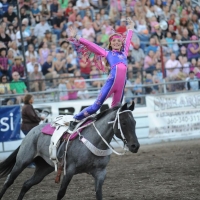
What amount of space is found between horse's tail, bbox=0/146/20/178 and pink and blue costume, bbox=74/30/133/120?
1.33 m

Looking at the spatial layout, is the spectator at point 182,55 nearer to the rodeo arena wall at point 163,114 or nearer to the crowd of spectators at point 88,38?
the crowd of spectators at point 88,38

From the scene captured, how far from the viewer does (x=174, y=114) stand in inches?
625

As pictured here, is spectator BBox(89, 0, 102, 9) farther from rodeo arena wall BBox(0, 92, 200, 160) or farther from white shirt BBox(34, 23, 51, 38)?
rodeo arena wall BBox(0, 92, 200, 160)

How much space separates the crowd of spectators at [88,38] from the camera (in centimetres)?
1567

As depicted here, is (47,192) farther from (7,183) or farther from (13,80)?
(13,80)

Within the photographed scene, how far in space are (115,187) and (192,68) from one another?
8.21 meters

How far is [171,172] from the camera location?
1066cm

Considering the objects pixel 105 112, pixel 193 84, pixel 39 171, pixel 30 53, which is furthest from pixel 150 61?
pixel 105 112

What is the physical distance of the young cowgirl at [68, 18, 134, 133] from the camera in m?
7.64

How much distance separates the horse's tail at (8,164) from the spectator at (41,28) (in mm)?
9077

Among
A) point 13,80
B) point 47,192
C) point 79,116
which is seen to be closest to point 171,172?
point 47,192

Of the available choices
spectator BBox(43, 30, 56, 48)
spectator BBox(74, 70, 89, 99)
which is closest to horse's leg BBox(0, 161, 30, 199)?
spectator BBox(74, 70, 89, 99)

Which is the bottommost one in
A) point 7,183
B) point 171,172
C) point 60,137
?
point 171,172

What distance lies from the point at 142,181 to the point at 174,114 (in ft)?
20.5
